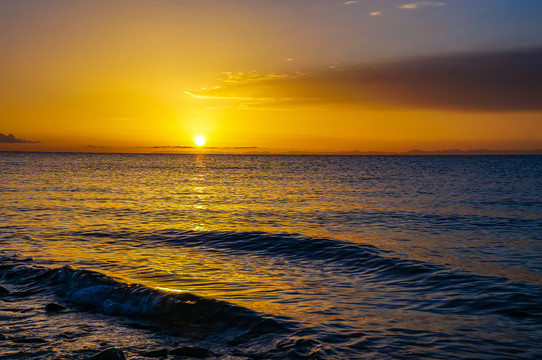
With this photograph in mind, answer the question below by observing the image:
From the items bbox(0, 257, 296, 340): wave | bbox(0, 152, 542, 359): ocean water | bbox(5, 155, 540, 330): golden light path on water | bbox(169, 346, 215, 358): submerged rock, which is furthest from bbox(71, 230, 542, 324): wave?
bbox(169, 346, 215, 358): submerged rock

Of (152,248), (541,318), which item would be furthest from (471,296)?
(152,248)

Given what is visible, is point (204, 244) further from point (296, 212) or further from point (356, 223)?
point (296, 212)

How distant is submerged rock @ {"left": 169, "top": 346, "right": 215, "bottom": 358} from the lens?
9227 mm

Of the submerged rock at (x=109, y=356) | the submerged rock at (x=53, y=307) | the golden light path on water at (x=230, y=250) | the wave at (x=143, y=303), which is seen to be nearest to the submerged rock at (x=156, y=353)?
the submerged rock at (x=109, y=356)

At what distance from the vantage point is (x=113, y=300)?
1343cm

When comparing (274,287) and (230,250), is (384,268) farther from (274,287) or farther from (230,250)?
(230,250)

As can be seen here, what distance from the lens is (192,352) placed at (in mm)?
9297

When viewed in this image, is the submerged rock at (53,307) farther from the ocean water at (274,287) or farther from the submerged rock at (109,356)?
the submerged rock at (109,356)

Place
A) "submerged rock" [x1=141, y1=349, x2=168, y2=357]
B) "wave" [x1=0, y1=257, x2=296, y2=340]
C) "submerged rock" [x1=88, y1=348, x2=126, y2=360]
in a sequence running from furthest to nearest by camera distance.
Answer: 1. "wave" [x1=0, y1=257, x2=296, y2=340]
2. "submerged rock" [x1=141, y1=349, x2=168, y2=357]
3. "submerged rock" [x1=88, y1=348, x2=126, y2=360]

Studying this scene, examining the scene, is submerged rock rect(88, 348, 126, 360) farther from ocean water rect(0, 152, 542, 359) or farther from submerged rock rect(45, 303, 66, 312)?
submerged rock rect(45, 303, 66, 312)

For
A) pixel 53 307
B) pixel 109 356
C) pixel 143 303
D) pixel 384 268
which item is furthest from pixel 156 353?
pixel 384 268

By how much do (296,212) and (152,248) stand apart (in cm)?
1659

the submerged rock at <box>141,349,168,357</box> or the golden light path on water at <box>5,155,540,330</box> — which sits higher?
the submerged rock at <box>141,349,168,357</box>

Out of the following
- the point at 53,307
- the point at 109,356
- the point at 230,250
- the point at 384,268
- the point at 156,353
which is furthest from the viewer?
Result: the point at 230,250
